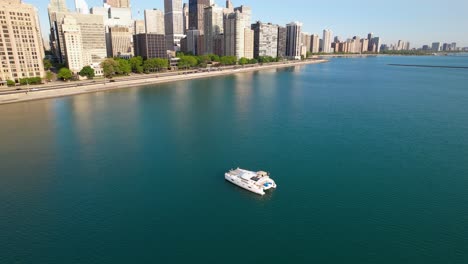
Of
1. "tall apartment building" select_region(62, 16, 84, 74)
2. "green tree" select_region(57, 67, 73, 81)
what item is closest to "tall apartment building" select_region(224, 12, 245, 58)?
"tall apartment building" select_region(62, 16, 84, 74)

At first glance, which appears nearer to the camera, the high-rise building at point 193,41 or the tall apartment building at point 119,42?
the tall apartment building at point 119,42

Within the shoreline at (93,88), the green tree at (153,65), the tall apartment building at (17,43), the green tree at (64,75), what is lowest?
the shoreline at (93,88)

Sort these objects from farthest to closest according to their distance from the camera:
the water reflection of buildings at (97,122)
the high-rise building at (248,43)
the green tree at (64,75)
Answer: the high-rise building at (248,43) < the green tree at (64,75) < the water reflection of buildings at (97,122)

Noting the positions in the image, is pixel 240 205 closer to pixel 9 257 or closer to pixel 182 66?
pixel 9 257

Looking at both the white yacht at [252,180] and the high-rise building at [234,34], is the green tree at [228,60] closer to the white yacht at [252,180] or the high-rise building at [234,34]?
the high-rise building at [234,34]

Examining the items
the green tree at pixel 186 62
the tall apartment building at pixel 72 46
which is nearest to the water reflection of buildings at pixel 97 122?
the tall apartment building at pixel 72 46

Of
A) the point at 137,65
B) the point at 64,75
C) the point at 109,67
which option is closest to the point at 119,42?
the point at 137,65

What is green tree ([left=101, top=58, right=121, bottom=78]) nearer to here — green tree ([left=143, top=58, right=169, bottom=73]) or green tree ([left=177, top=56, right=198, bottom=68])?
green tree ([left=143, top=58, right=169, bottom=73])

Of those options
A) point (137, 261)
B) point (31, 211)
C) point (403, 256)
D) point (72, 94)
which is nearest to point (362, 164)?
point (403, 256)
